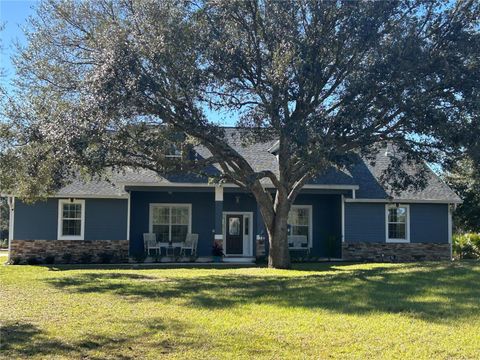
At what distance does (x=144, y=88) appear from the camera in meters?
13.8

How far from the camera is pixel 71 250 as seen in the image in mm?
22328

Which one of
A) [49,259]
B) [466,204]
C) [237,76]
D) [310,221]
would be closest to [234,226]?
[310,221]

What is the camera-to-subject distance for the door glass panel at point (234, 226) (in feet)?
82.0

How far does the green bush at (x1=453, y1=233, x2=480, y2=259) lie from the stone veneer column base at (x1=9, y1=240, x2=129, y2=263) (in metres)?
16.3

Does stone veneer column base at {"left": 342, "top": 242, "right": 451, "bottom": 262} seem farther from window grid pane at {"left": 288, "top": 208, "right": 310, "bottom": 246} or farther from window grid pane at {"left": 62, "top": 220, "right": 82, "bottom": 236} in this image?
window grid pane at {"left": 62, "top": 220, "right": 82, "bottom": 236}

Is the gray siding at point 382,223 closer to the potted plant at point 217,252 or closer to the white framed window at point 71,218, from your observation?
the potted plant at point 217,252

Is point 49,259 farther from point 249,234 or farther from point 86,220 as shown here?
point 249,234

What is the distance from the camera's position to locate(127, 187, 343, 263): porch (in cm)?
2339

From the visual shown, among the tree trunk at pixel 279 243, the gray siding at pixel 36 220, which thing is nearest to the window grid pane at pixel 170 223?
the gray siding at pixel 36 220

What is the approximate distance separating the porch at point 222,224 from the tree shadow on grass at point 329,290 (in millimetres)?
7832

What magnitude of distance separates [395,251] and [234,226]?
7207mm

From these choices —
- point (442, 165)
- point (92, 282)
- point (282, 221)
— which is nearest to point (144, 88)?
point (92, 282)

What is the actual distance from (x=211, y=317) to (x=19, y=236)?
1577 centimetres

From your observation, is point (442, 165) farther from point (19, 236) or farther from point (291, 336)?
point (19, 236)
